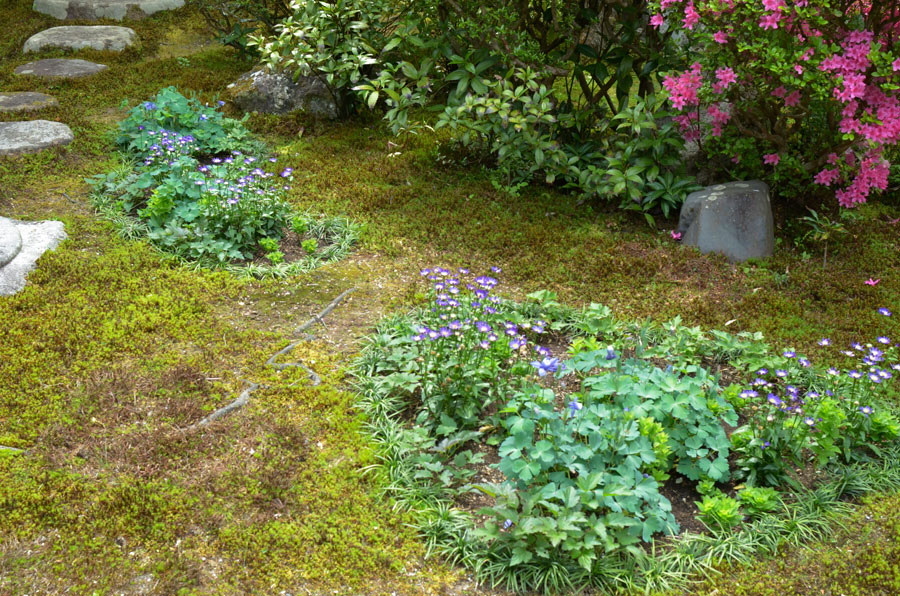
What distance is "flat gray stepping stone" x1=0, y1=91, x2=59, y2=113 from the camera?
736 centimetres

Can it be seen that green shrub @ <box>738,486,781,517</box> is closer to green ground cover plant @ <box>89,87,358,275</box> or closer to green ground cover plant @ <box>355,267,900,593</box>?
green ground cover plant @ <box>355,267,900,593</box>

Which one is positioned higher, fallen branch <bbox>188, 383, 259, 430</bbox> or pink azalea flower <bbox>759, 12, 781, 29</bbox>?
pink azalea flower <bbox>759, 12, 781, 29</bbox>

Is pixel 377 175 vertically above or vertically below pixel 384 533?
above

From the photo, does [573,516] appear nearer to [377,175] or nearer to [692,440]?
[692,440]

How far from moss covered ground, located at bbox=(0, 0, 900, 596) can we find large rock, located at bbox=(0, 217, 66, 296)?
0.10m

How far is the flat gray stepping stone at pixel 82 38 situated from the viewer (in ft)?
30.8

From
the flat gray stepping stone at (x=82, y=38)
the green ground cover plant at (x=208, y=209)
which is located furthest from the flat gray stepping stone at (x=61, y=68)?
the green ground cover plant at (x=208, y=209)

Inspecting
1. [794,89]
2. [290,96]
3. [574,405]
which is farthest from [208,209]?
[794,89]

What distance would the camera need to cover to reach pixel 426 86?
6.30 metres

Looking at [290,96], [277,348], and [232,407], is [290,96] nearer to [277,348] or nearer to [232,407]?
[277,348]

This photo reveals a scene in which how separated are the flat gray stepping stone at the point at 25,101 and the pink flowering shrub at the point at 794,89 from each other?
5.95 m

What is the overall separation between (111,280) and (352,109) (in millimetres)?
3552

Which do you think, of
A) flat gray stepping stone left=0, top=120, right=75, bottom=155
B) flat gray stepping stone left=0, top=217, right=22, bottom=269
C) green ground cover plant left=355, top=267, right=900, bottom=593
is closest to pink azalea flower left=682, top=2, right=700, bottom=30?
green ground cover plant left=355, top=267, right=900, bottom=593

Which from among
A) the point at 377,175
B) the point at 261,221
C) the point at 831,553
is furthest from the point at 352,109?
the point at 831,553
